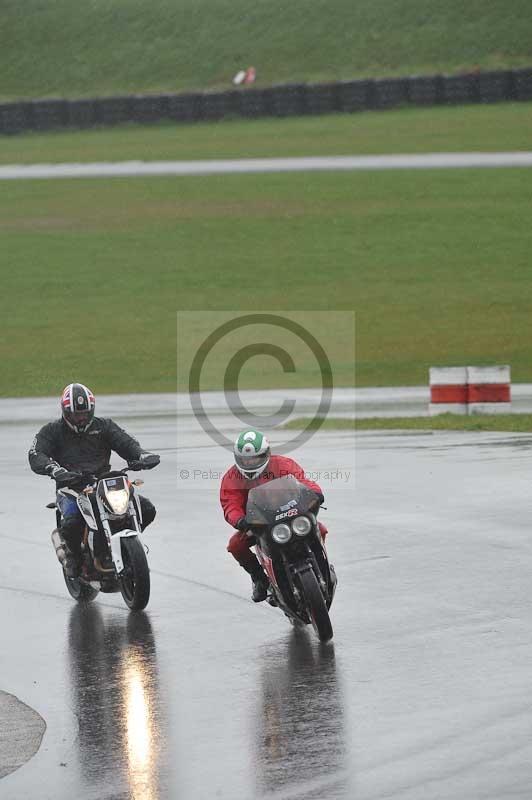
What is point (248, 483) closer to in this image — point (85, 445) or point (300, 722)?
point (85, 445)

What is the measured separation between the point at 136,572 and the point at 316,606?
178cm

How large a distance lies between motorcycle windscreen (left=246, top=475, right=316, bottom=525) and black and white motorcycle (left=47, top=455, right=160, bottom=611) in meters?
1.21

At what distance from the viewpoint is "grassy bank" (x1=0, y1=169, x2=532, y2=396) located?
29828 millimetres

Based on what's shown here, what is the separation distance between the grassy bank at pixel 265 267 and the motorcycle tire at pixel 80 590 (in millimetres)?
15650

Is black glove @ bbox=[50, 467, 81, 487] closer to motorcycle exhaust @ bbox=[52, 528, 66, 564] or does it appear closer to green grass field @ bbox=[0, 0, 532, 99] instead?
motorcycle exhaust @ bbox=[52, 528, 66, 564]

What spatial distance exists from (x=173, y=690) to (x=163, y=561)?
13.4ft

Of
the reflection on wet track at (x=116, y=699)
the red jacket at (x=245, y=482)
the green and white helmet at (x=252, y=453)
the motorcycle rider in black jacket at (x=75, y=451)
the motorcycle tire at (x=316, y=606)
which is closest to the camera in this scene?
the reflection on wet track at (x=116, y=699)

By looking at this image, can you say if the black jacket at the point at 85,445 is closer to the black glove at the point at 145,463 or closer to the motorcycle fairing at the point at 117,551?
the black glove at the point at 145,463

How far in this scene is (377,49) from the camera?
196ft

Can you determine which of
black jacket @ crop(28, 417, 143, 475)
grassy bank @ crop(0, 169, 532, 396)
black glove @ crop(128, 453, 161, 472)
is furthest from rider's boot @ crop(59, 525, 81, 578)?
grassy bank @ crop(0, 169, 532, 396)

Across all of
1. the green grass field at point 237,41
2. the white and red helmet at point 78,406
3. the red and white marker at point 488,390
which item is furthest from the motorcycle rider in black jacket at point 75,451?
the green grass field at point 237,41

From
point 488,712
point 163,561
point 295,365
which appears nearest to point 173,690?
point 488,712

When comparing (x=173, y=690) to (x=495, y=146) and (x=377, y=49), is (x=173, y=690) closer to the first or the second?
(x=495, y=146)

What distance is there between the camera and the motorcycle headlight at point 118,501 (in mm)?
11059
